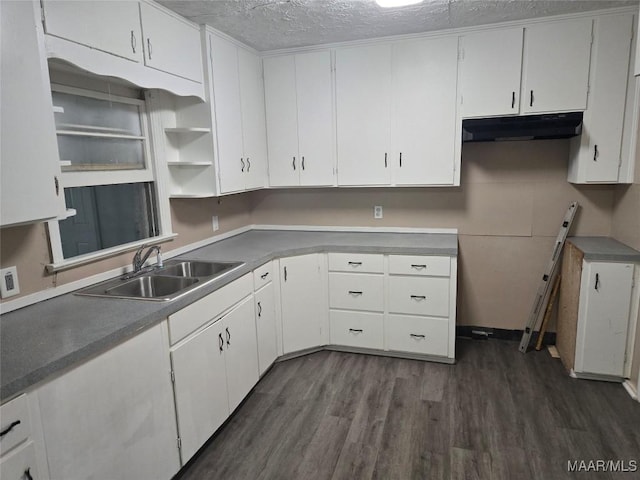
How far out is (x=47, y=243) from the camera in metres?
1.98

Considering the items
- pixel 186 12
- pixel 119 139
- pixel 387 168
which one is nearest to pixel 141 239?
pixel 119 139

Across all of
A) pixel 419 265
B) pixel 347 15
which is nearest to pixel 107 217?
pixel 347 15

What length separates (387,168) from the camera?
130 inches

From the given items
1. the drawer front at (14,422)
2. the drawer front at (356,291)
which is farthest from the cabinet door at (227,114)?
the drawer front at (14,422)

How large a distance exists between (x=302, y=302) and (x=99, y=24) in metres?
2.17

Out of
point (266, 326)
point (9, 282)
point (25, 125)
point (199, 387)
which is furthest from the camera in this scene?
point (266, 326)

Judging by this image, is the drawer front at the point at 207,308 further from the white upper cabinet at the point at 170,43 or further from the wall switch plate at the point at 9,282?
the white upper cabinet at the point at 170,43

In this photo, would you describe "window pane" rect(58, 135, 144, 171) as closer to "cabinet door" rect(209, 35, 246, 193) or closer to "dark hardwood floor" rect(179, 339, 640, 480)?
"cabinet door" rect(209, 35, 246, 193)

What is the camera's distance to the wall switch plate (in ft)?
5.83

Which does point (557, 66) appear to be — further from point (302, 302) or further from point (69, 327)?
point (69, 327)

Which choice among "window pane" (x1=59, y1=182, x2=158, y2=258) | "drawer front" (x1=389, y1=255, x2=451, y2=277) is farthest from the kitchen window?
"drawer front" (x1=389, y1=255, x2=451, y2=277)

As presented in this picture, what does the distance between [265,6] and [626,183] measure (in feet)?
8.68

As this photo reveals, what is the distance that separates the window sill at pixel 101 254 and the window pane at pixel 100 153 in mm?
455

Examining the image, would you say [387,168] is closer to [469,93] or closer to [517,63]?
[469,93]
